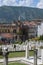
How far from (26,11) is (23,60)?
83.5 metres

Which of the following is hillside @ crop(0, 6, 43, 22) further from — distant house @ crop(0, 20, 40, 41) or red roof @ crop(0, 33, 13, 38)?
red roof @ crop(0, 33, 13, 38)

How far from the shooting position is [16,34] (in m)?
52.2

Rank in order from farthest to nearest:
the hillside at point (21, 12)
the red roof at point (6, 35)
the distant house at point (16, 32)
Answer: the hillside at point (21, 12)
the distant house at point (16, 32)
the red roof at point (6, 35)

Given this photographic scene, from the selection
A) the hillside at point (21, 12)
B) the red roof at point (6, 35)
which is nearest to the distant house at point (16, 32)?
the red roof at point (6, 35)

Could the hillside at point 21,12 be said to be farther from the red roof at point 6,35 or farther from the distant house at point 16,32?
the red roof at point 6,35

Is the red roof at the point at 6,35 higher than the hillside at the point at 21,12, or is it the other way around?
the hillside at the point at 21,12

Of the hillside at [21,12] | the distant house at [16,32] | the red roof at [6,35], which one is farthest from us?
the hillside at [21,12]

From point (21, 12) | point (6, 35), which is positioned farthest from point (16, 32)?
point (21, 12)

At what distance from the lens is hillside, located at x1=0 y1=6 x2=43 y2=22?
9206cm

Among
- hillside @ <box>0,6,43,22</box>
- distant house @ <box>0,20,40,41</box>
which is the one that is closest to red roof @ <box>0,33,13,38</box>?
distant house @ <box>0,20,40,41</box>

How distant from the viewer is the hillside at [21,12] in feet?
302

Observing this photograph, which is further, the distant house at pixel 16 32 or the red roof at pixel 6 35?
the distant house at pixel 16 32

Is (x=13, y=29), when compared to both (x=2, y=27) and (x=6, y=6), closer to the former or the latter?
(x=2, y=27)

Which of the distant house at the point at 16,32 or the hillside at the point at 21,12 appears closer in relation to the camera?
the distant house at the point at 16,32
